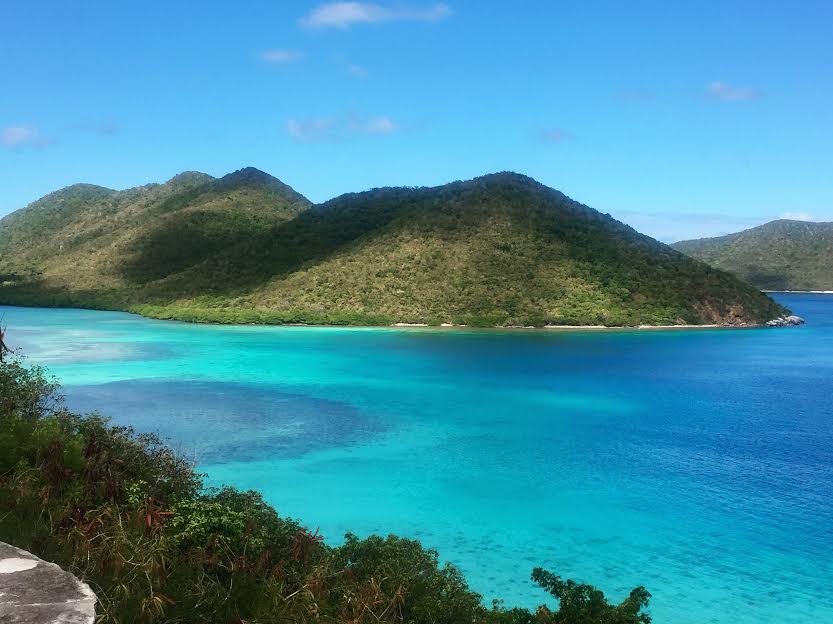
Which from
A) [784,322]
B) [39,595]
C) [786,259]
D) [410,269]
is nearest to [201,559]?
[39,595]

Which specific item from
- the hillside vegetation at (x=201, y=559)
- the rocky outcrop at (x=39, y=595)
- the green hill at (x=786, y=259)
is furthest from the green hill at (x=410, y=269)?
the green hill at (x=786, y=259)

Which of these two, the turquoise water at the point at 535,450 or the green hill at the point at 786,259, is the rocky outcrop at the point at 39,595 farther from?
the green hill at the point at 786,259

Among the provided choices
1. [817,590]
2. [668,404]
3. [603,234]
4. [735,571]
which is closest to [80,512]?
[735,571]

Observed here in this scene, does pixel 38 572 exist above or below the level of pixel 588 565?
above

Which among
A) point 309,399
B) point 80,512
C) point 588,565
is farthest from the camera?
point 309,399

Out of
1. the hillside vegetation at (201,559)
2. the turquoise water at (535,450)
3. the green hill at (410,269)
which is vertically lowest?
the turquoise water at (535,450)

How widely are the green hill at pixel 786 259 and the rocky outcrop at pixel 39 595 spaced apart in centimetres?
18754

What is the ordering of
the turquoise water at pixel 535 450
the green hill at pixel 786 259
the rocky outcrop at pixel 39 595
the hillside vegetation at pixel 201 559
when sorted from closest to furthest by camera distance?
1. the rocky outcrop at pixel 39 595
2. the hillside vegetation at pixel 201 559
3. the turquoise water at pixel 535 450
4. the green hill at pixel 786 259

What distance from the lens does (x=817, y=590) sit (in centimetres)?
1338

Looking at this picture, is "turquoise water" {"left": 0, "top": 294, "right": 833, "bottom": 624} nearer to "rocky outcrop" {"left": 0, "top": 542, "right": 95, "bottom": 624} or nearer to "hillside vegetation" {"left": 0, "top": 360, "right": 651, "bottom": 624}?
"hillside vegetation" {"left": 0, "top": 360, "right": 651, "bottom": 624}

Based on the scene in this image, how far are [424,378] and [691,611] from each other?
26.8 meters

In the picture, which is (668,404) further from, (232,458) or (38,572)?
(38,572)

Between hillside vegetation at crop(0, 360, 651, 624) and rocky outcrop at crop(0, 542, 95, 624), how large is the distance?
2.46 feet

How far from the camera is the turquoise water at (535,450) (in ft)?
47.7
